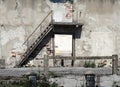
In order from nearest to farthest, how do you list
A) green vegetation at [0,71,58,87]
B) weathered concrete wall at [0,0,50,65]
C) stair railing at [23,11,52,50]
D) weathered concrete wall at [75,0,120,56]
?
1. green vegetation at [0,71,58,87]
2. weathered concrete wall at [0,0,50,65]
3. stair railing at [23,11,52,50]
4. weathered concrete wall at [75,0,120,56]

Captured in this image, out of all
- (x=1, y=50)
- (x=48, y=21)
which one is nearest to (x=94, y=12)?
(x=48, y=21)

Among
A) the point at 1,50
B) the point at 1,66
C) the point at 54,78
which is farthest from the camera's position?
the point at 1,50

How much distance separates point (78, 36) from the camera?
25141 mm

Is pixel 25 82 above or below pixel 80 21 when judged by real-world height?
below

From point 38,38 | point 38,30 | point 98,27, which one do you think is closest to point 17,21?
point 38,30

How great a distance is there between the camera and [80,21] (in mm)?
25031

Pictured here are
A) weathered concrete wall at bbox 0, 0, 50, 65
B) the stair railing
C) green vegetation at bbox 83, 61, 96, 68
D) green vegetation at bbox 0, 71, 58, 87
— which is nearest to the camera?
green vegetation at bbox 0, 71, 58, 87

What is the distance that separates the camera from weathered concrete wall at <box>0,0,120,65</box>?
24.5 metres

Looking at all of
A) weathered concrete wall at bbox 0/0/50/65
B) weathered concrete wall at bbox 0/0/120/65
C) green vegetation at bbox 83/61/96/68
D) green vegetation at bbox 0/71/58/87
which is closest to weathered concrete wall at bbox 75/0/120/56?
weathered concrete wall at bbox 0/0/120/65

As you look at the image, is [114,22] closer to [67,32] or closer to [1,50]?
[67,32]

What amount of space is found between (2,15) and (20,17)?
42.9 inches

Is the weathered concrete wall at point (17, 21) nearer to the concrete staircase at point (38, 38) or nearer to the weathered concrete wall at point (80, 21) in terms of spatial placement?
the weathered concrete wall at point (80, 21)

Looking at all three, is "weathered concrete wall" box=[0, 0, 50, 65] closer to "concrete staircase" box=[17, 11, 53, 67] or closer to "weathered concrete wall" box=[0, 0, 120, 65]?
"weathered concrete wall" box=[0, 0, 120, 65]

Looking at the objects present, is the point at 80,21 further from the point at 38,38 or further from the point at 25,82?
the point at 25,82
